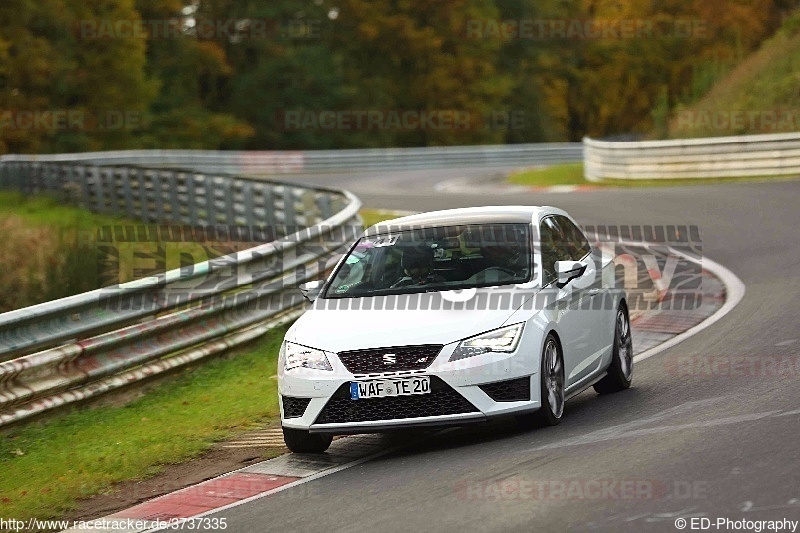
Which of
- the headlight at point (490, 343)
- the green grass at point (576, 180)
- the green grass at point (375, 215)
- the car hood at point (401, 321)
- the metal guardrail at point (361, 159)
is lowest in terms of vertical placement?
the metal guardrail at point (361, 159)

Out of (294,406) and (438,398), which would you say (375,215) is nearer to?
(294,406)

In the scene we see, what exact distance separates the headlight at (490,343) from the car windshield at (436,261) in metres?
0.83

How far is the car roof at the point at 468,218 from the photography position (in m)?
10.6

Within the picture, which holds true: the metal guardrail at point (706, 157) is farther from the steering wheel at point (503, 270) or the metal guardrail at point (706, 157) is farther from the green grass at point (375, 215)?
the steering wheel at point (503, 270)

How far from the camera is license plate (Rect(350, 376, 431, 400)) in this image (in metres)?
8.95

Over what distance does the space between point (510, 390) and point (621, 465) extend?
4.14 ft

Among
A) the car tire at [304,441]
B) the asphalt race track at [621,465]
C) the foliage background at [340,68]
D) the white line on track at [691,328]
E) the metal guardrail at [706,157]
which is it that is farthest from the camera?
the foliage background at [340,68]

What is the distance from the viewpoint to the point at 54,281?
1531 centimetres

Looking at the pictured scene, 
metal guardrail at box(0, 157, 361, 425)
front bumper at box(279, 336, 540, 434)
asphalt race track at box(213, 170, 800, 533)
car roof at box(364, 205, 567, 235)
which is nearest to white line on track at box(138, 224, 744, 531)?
asphalt race track at box(213, 170, 800, 533)

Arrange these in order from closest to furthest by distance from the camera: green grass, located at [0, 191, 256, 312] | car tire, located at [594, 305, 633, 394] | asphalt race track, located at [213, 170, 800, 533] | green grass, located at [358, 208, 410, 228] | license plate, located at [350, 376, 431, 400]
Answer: asphalt race track, located at [213, 170, 800, 533], license plate, located at [350, 376, 431, 400], car tire, located at [594, 305, 633, 394], green grass, located at [0, 191, 256, 312], green grass, located at [358, 208, 410, 228]

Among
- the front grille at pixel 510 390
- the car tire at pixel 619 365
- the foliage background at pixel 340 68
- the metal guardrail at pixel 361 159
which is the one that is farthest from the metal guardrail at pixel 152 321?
the foliage background at pixel 340 68

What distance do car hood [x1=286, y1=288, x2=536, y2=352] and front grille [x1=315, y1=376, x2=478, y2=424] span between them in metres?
0.30

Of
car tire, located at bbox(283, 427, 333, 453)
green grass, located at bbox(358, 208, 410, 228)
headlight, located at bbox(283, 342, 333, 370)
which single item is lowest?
green grass, located at bbox(358, 208, 410, 228)

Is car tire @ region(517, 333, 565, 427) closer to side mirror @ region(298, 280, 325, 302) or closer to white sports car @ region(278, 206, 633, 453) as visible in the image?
white sports car @ region(278, 206, 633, 453)
